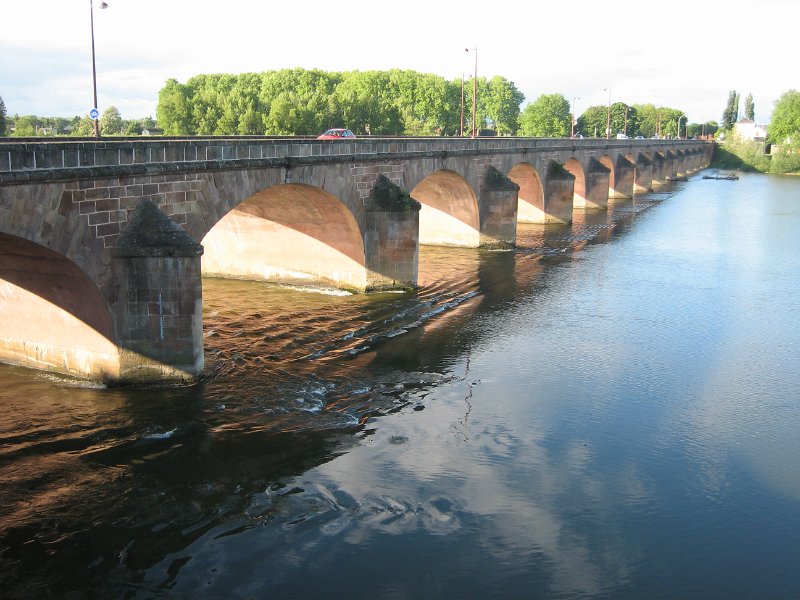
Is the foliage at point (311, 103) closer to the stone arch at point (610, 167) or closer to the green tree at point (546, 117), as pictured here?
the green tree at point (546, 117)

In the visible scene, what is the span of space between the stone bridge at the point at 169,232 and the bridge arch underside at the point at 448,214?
194 centimetres

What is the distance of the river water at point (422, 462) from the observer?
1032cm

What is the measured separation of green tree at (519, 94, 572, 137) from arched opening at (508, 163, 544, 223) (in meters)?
72.2

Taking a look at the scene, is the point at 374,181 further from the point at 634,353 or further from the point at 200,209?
the point at 634,353

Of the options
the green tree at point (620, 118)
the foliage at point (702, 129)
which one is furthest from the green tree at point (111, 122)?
the foliage at point (702, 129)

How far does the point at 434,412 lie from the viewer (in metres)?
15.6

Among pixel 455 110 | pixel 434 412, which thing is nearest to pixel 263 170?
pixel 434 412

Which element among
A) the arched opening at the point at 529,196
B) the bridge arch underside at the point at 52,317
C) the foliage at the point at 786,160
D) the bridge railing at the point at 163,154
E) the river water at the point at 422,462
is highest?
the foliage at the point at 786,160

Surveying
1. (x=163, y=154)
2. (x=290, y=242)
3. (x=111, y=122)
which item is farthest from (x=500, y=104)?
(x=163, y=154)

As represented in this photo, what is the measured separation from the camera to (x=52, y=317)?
16.4 metres

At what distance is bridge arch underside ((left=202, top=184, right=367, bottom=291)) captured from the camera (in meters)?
24.5

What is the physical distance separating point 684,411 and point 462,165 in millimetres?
18309

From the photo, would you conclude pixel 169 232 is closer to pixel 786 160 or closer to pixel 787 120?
pixel 786 160

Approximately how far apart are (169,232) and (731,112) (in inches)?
6736
